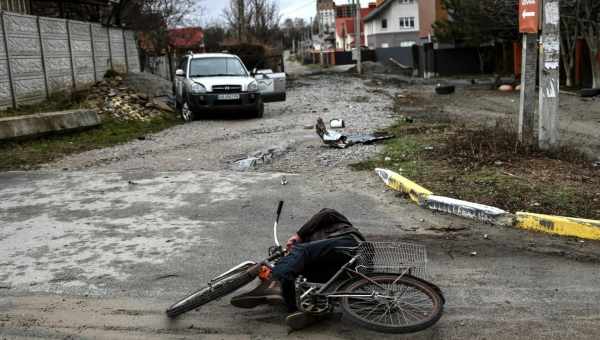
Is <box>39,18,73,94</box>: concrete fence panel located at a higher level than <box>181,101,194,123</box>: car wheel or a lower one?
higher

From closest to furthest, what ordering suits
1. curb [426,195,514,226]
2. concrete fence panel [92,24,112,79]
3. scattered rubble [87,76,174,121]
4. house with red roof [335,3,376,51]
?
curb [426,195,514,226] < scattered rubble [87,76,174,121] < concrete fence panel [92,24,112,79] < house with red roof [335,3,376,51]

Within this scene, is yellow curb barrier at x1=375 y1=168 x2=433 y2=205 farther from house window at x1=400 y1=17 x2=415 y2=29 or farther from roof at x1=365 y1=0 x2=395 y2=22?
house window at x1=400 y1=17 x2=415 y2=29

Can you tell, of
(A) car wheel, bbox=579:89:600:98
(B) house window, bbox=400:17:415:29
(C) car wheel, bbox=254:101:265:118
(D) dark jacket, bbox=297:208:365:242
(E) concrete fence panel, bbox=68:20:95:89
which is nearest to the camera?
(D) dark jacket, bbox=297:208:365:242

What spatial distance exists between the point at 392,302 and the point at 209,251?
2.18 meters

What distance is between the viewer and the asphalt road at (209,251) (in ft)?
13.3

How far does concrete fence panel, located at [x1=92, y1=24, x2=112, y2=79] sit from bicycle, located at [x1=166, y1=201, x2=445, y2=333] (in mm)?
16776

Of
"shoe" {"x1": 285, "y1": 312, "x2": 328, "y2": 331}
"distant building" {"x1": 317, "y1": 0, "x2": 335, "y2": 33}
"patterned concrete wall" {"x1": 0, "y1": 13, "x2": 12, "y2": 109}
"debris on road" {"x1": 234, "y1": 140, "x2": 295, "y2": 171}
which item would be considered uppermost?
"distant building" {"x1": 317, "y1": 0, "x2": 335, "y2": 33}

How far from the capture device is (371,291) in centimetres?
394

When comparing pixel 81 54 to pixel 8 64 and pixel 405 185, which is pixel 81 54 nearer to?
pixel 8 64

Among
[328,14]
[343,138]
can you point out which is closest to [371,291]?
[343,138]

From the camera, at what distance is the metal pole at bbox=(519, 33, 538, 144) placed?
27.6ft

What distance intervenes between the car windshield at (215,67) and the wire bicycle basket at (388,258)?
44.2ft

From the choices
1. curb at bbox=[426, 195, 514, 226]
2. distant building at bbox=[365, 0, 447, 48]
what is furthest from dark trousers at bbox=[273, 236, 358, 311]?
distant building at bbox=[365, 0, 447, 48]

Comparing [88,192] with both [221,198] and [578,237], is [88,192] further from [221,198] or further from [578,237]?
[578,237]
